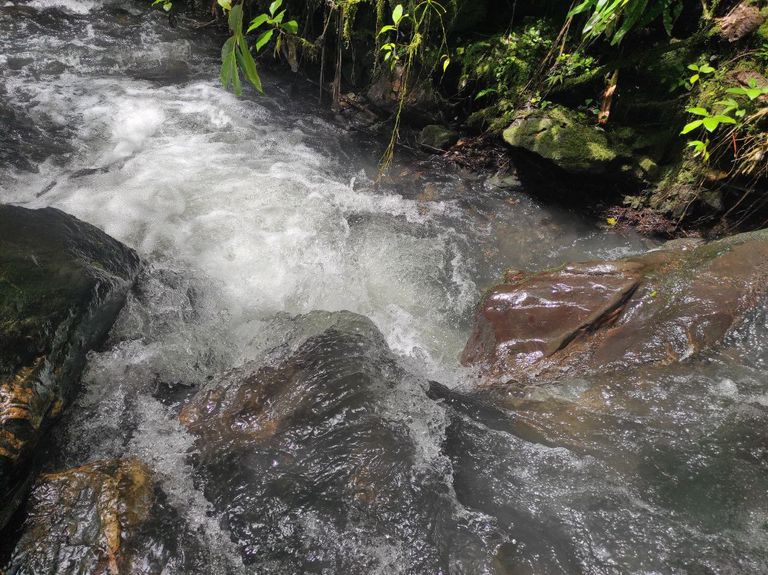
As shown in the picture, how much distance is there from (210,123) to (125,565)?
5103mm

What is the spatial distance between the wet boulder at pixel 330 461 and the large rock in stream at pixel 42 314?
69cm

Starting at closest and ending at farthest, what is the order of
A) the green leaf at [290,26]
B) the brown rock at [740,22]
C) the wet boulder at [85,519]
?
1. the green leaf at [290,26]
2. the wet boulder at [85,519]
3. the brown rock at [740,22]

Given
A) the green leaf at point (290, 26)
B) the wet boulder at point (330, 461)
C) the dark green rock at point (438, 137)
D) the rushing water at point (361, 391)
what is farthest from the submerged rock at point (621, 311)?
the dark green rock at point (438, 137)

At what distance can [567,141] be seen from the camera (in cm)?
422

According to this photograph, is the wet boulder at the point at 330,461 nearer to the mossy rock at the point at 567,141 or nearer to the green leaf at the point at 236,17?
the green leaf at the point at 236,17

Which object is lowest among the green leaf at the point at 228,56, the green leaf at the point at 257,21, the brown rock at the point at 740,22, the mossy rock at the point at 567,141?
the mossy rock at the point at 567,141

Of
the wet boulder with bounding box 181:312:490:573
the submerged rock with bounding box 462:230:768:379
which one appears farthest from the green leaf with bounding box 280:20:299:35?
the submerged rock with bounding box 462:230:768:379

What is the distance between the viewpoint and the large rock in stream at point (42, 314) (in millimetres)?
1957

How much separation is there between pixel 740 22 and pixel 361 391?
421cm

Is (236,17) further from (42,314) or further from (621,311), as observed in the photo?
(621,311)

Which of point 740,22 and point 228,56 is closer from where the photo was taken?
point 228,56

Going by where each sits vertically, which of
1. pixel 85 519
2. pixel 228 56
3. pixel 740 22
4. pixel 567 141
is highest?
pixel 740 22

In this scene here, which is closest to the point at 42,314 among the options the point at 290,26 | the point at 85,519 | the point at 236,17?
the point at 85,519

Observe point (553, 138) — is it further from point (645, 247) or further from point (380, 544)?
point (380, 544)
